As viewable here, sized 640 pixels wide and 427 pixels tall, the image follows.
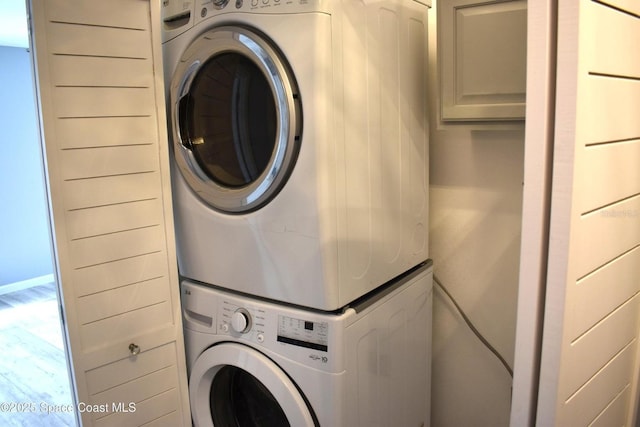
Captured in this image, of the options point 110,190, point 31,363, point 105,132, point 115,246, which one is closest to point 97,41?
point 105,132

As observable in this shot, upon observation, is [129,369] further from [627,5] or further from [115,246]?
Result: [627,5]

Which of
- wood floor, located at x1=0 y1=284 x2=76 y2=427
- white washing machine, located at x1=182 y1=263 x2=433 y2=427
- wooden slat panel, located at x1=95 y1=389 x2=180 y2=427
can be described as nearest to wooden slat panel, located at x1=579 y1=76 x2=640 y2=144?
white washing machine, located at x1=182 y1=263 x2=433 y2=427

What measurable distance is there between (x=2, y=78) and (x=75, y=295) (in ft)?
12.3

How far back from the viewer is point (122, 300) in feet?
4.74

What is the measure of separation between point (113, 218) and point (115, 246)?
82 millimetres

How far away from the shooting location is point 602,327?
1021mm

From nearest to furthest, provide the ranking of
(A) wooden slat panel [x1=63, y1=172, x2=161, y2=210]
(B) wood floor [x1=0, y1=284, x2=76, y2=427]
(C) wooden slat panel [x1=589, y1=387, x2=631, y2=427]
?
(C) wooden slat panel [x1=589, y1=387, x2=631, y2=427]
(A) wooden slat panel [x1=63, y1=172, x2=161, y2=210]
(B) wood floor [x1=0, y1=284, x2=76, y2=427]

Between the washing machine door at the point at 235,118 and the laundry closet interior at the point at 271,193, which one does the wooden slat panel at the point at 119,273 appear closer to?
the laundry closet interior at the point at 271,193

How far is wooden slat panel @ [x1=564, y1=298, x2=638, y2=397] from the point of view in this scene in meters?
0.93

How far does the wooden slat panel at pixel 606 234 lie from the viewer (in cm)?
88

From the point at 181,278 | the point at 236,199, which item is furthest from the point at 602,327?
the point at 181,278

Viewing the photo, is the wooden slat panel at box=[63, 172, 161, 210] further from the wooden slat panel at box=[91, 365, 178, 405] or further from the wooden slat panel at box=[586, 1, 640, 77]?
the wooden slat panel at box=[586, 1, 640, 77]

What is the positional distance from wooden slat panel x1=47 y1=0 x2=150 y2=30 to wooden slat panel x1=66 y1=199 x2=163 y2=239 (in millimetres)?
499

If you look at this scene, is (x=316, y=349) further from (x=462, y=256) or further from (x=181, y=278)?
(x=462, y=256)
